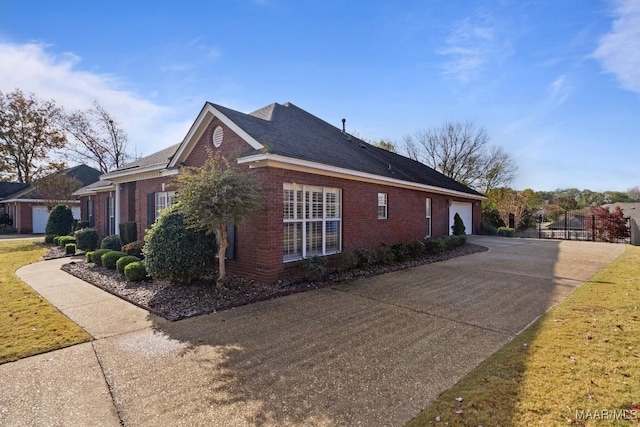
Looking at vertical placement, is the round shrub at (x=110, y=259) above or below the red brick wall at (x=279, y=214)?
below

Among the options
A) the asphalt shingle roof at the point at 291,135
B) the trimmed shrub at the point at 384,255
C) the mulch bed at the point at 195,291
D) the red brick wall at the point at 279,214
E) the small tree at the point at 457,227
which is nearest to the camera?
the mulch bed at the point at 195,291

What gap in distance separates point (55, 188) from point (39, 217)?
30.1 feet

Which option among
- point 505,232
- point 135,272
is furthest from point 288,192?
point 505,232

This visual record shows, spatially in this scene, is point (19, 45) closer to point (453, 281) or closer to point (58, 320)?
point (58, 320)

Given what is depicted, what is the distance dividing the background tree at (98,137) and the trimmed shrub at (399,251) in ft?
109

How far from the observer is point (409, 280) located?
28.1 feet

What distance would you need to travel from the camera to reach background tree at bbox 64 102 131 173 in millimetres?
31500

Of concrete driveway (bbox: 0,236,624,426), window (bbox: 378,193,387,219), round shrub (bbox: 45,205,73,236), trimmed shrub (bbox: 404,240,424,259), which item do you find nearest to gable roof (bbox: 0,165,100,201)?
round shrub (bbox: 45,205,73,236)

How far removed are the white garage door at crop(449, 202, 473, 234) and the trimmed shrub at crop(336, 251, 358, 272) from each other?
11149 mm

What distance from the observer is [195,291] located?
7.30 meters

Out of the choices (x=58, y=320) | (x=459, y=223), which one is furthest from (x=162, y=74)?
(x=459, y=223)

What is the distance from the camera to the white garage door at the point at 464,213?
61.2 feet

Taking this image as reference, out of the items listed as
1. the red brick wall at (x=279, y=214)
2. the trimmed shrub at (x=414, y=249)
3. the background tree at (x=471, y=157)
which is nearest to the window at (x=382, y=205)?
the red brick wall at (x=279, y=214)

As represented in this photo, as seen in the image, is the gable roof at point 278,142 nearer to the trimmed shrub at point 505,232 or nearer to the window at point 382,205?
the window at point 382,205
